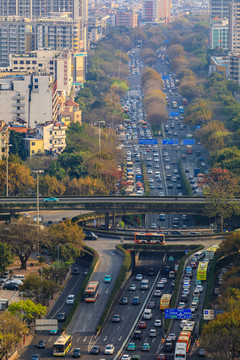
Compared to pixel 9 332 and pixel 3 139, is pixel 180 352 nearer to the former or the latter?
pixel 9 332

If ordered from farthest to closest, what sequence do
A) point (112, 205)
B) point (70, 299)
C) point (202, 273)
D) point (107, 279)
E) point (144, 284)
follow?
point (112, 205) → point (144, 284) → point (107, 279) → point (202, 273) → point (70, 299)

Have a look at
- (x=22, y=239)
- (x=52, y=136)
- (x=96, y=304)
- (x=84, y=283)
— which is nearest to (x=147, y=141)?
(x=52, y=136)

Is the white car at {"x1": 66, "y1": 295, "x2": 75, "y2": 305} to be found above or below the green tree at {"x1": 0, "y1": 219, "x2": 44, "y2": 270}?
below

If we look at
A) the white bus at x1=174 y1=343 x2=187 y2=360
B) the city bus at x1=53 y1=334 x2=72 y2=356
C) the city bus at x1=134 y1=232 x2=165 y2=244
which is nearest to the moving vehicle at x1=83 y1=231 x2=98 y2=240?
the city bus at x1=134 y1=232 x2=165 y2=244

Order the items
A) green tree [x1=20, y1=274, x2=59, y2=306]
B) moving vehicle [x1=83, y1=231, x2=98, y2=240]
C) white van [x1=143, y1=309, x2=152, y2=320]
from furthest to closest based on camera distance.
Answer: moving vehicle [x1=83, y1=231, x2=98, y2=240], green tree [x1=20, y1=274, x2=59, y2=306], white van [x1=143, y1=309, x2=152, y2=320]

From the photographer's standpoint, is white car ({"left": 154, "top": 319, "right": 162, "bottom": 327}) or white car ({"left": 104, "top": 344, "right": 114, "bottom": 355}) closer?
white car ({"left": 104, "top": 344, "right": 114, "bottom": 355})

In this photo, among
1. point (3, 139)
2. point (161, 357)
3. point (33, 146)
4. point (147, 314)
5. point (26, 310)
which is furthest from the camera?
point (33, 146)

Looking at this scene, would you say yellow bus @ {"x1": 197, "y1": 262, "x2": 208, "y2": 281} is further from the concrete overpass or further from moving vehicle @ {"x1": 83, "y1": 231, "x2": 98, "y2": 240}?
the concrete overpass

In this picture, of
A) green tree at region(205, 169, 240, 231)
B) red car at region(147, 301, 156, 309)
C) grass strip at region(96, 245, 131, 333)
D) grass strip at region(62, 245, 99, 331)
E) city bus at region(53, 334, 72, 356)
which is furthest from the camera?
green tree at region(205, 169, 240, 231)
